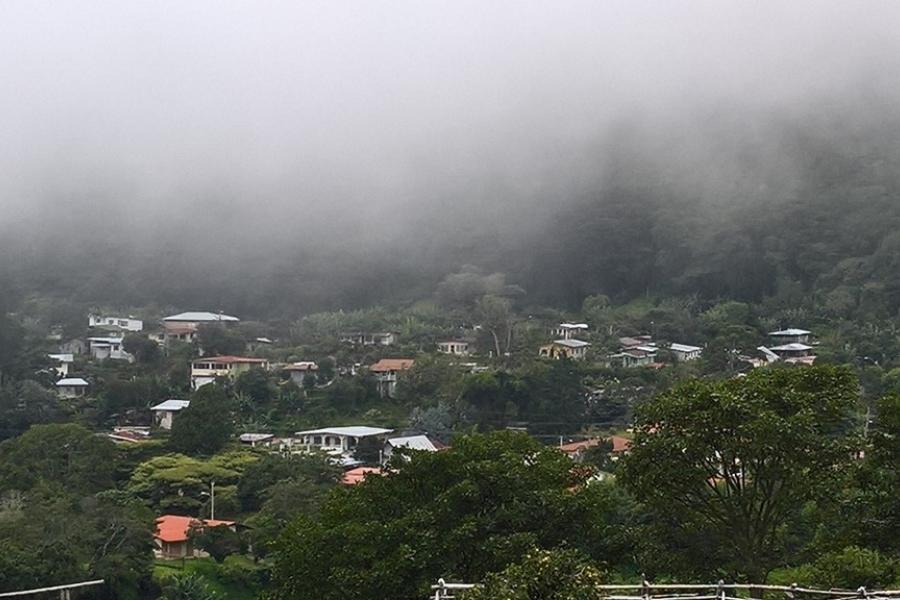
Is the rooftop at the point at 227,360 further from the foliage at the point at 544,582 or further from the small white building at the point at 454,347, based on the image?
the foliage at the point at 544,582

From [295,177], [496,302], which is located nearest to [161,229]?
[295,177]

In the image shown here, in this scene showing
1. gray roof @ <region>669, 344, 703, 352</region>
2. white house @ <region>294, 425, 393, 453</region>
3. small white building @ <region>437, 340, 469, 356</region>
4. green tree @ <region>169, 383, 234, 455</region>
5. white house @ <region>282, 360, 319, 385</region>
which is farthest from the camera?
small white building @ <region>437, 340, 469, 356</region>

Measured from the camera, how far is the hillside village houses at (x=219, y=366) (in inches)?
2066

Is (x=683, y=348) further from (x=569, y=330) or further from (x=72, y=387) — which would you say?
(x=72, y=387)

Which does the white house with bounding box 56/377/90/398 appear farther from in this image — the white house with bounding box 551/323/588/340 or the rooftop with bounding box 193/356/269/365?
the white house with bounding box 551/323/588/340

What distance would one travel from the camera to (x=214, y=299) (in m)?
84.9

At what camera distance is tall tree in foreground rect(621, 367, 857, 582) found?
12.0 metres

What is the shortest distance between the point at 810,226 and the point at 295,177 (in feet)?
156

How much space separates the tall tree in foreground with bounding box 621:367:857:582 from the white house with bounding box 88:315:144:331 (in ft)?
204

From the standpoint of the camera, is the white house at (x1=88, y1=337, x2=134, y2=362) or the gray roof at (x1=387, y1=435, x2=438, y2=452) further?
the white house at (x1=88, y1=337, x2=134, y2=362)

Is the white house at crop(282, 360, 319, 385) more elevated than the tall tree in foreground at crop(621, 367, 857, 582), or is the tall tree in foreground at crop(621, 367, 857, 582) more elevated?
the tall tree in foreground at crop(621, 367, 857, 582)

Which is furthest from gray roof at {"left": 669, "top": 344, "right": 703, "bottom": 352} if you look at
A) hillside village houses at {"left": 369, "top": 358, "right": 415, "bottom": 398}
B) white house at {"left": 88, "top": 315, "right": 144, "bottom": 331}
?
white house at {"left": 88, "top": 315, "right": 144, "bottom": 331}

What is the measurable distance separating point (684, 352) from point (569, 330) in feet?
31.9

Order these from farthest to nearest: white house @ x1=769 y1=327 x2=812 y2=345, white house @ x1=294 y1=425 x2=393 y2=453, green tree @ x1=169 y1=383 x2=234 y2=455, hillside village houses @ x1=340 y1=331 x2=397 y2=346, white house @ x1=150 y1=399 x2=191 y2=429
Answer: hillside village houses @ x1=340 y1=331 x2=397 y2=346 < white house @ x1=769 y1=327 x2=812 y2=345 < white house @ x1=150 y1=399 x2=191 y2=429 < white house @ x1=294 y1=425 x2=393 y2=453 < green tree @ x1=169 y1=383 x2=234 y2=455
